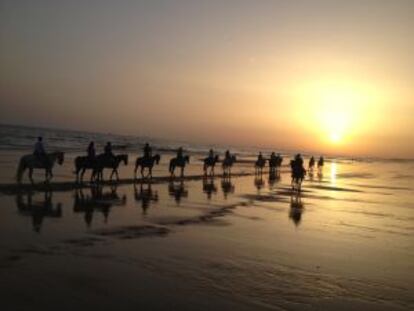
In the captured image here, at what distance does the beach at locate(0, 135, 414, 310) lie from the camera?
7934 millimetres

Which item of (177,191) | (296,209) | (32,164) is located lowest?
(296,209)

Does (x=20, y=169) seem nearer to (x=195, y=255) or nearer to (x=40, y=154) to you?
(x=40, y=154)

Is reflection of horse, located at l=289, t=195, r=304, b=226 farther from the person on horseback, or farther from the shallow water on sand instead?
the person on horseback

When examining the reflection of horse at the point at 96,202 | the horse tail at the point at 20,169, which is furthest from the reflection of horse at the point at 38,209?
the horse tail at the point at 20,169

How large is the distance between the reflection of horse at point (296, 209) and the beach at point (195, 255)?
0.24 feet

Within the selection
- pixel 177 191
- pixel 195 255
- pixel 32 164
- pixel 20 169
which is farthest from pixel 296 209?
pixel 20 169

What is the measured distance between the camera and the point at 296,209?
20.0m

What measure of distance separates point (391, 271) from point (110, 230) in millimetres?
6723

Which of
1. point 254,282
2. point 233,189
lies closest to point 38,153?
point 233,189

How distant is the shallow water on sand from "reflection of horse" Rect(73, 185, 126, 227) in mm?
63

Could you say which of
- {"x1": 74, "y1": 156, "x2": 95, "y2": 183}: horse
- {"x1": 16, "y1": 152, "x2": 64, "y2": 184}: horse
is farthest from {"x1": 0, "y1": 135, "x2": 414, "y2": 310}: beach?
{"x1": 74, "y1": 156, "x2": 95, "y2": 183}: horse

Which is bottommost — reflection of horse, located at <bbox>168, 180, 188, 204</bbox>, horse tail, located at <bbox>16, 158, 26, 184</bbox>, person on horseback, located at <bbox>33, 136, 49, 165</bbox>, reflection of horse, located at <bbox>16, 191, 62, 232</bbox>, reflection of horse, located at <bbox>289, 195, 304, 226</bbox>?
reflection of horse, located at <bbox>289, 195, 304, 226</bbox>

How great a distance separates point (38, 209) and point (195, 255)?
7050 mm

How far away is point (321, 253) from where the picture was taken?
11.8m
